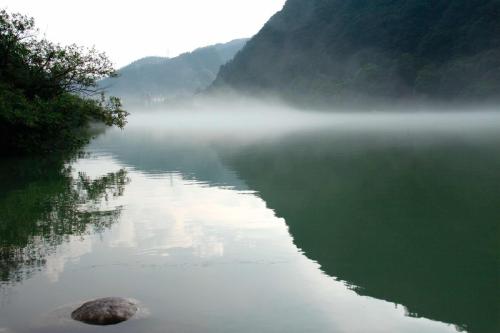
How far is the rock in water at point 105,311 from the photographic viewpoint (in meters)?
11.3

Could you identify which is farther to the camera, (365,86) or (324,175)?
(365,86)

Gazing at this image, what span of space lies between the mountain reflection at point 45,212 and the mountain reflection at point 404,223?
25.5 feet

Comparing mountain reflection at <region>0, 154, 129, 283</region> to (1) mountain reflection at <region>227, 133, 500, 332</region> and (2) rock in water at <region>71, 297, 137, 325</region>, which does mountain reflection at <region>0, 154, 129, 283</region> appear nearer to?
(2) rock in water at <region>71, 297, 137, 325</region>

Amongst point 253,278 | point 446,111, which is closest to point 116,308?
point 253,278

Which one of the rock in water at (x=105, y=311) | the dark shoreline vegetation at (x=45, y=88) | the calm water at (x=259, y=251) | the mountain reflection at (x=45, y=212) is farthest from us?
the dark shoreline vegetation at (x=45, y=88)

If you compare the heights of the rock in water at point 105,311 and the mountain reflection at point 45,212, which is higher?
the mountain reflection at point 45,212

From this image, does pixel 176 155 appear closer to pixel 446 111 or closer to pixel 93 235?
pixel 93 235

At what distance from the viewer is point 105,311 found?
1150 cm

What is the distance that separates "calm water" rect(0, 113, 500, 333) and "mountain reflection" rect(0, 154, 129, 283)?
89 millimetres

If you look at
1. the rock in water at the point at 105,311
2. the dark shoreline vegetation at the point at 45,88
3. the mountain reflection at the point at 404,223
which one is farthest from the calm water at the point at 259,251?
the dark shoreline vegetation at the point at 45,88

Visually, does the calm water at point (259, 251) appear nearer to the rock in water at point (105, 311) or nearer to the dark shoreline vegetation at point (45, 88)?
the rock in water at point (105, 311)

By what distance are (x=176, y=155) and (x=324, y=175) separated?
22151mm

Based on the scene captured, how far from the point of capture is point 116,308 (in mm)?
11648

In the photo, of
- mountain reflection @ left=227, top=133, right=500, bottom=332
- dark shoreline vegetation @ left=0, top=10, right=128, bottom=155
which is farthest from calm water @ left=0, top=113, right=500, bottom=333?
dark shoreline vegetation @ left=0, top=10, right=128, bottom=155
